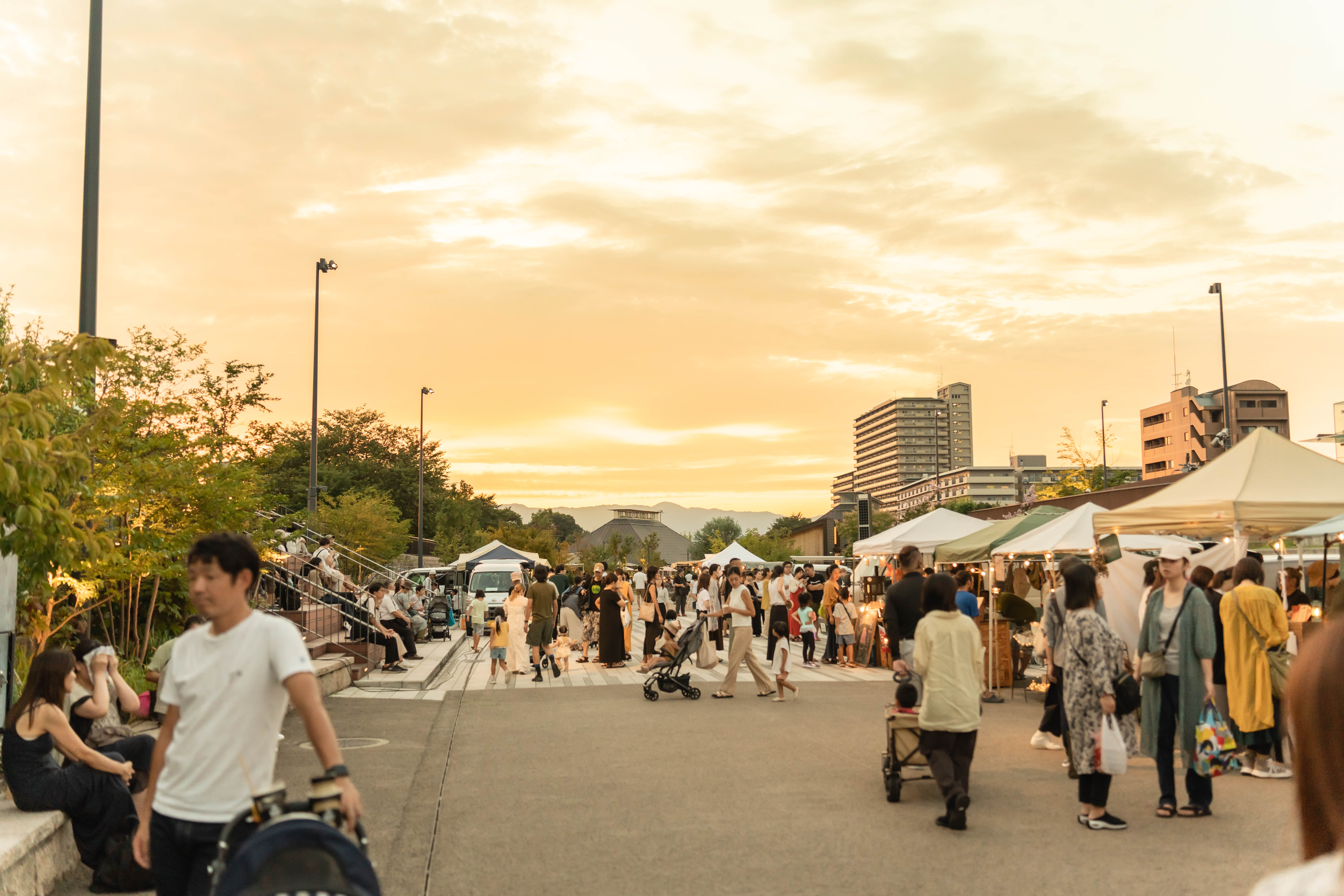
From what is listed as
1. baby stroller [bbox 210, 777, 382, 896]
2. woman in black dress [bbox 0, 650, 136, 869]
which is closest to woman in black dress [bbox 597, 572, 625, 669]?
woman in black dress [bbox 0, 650, 136, 869]

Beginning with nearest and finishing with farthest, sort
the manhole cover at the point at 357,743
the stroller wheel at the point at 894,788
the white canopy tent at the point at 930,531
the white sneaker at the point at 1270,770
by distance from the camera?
the stroller wheel at the point at 894,788
the white sneaker at the point at 1270,770
the manhole cover at the point at 357,743
the white canopy tent at the point at 930,531

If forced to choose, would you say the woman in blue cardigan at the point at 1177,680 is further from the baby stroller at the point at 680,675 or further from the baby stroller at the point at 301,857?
the baby stroller at the point at 680,675

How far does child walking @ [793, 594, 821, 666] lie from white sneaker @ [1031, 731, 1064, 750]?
10.8 m

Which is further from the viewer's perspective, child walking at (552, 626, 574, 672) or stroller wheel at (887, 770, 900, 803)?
child walking at (552, 626, 574, 672)

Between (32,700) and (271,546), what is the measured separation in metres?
10.2

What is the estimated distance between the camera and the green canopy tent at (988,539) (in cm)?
1938

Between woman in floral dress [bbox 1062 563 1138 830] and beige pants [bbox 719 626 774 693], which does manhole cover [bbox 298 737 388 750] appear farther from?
woman in floral dress [bbox 1062 563 1138 830]

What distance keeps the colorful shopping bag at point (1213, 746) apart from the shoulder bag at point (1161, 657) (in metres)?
0.60

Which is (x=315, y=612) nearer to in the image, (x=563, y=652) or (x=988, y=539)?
(x=563, y=652)

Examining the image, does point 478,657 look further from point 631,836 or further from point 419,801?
point 631,836

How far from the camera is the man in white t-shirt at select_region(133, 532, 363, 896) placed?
12.3 ft

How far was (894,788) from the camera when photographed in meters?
8.69

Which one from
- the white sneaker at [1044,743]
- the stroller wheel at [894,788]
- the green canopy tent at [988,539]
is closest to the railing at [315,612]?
the green canopy tent at [988,539]

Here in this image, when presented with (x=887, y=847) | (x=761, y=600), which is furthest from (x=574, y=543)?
(x=887, y=847)
